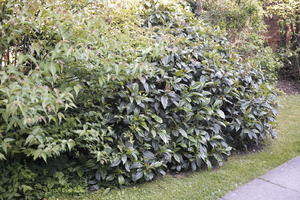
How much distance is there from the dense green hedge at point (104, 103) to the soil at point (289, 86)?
420cm

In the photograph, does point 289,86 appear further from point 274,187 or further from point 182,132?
point 182,132

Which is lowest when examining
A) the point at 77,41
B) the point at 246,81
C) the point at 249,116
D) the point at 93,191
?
the point at 93,191

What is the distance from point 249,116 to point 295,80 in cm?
545

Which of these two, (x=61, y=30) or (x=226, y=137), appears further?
(x=226, y=137)

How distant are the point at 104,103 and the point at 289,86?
660 centimetres

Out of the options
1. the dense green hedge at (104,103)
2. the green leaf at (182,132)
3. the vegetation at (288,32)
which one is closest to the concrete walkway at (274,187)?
the dense green hedge at (104,103)

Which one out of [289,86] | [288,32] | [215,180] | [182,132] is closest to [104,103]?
[182,132]

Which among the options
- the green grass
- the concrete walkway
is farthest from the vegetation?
the concrete walkway

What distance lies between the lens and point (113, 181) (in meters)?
2.79

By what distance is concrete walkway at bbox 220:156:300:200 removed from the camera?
2679mm

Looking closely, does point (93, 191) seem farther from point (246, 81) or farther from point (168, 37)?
point (246, 81)

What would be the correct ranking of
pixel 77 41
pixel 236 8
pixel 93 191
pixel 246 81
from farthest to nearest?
Result: pixel 236 8 < pixel 246 81 < pixel 93 191 < pixel 77 41

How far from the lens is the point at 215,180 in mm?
2990

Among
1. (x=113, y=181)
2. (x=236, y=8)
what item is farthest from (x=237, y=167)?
(x=236, y=8)
